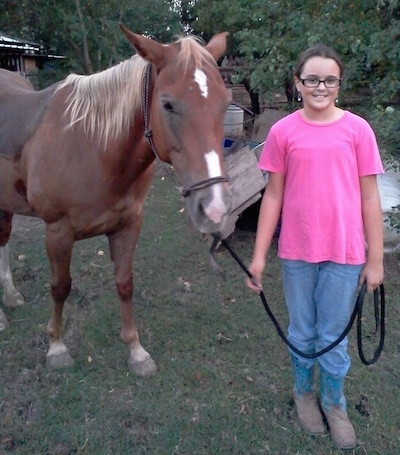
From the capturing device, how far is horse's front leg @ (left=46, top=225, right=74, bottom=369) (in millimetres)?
2783

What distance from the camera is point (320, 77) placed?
194 centimetres

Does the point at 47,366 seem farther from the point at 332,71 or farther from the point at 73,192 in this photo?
the point at 332,71

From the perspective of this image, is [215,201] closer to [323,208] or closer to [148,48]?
→ [323,208]

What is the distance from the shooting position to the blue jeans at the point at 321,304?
213cm

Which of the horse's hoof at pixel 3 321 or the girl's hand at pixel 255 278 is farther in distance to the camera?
the horse's hoof at pixel 3 321

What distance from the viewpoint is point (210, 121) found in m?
1.88

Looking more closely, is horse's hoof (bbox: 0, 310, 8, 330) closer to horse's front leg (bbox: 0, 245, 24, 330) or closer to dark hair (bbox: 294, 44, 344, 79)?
horse's front leg (bbox: 0, 245, 24, 330)

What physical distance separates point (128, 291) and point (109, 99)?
1.24m

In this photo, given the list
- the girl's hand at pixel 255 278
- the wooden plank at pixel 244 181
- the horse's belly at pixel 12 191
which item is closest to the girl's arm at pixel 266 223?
the girl's hand at pixel 255 278

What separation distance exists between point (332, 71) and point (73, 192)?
4.72 feet

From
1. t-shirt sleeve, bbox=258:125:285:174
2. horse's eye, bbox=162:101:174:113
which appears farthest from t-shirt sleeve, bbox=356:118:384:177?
horse's eye, bbox=162:101:174:113

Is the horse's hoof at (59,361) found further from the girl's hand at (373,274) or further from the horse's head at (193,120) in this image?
the girl's hand at (373,274)

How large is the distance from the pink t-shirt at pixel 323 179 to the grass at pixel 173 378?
97 centimetres

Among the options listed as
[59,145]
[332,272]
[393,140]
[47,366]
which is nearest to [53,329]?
[47,366]
